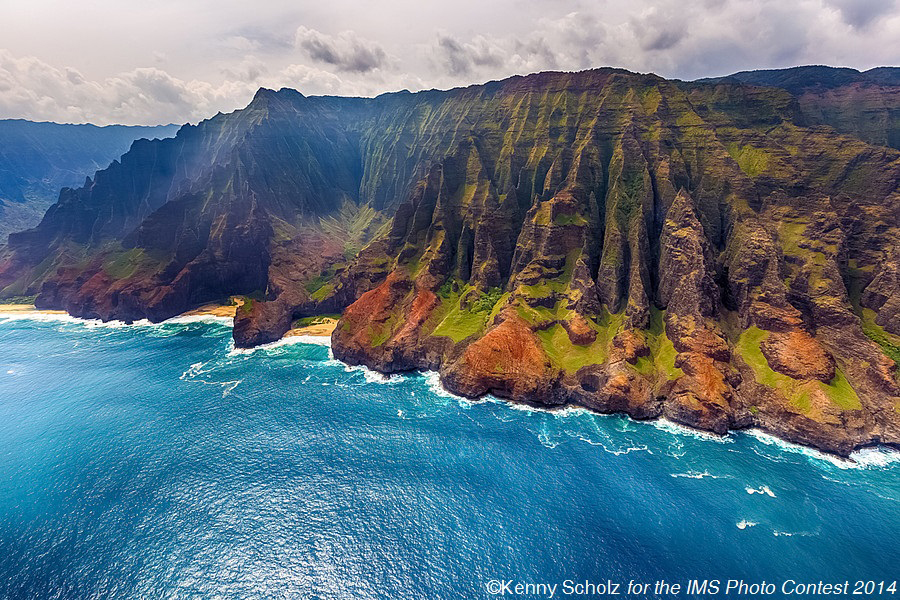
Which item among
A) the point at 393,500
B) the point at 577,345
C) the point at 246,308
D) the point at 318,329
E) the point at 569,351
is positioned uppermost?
the point at 246,308

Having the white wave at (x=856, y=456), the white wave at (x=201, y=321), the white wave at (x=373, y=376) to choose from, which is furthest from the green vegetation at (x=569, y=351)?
the white wave at (x=201, y=321)

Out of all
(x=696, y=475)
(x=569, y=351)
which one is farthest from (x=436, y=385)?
(x=696, y=475)

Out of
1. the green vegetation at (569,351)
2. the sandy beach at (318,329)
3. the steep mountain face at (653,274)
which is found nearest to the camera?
the steep mountain face at (653,274)

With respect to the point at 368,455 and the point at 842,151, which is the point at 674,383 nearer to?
the point at 368,455

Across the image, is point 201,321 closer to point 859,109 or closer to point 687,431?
point 687,431

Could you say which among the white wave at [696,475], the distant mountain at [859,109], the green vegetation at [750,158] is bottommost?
the white wave at [696,475]

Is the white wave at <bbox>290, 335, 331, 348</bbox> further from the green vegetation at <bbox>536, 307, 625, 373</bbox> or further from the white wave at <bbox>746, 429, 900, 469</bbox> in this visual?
the white wave at <bbox>746, 429, 900, 469</bbox>

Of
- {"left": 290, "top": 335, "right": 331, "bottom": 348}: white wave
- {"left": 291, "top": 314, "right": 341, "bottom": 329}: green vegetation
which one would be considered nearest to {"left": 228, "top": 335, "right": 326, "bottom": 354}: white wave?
{"left": 290, "top": 335, "right": 331, "bottom": 348}: white wave

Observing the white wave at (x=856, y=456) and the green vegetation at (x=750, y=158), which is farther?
the green vegetation at (x=750, y=158)

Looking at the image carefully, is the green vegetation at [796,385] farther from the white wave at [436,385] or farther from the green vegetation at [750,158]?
the white wave at [436,385]
